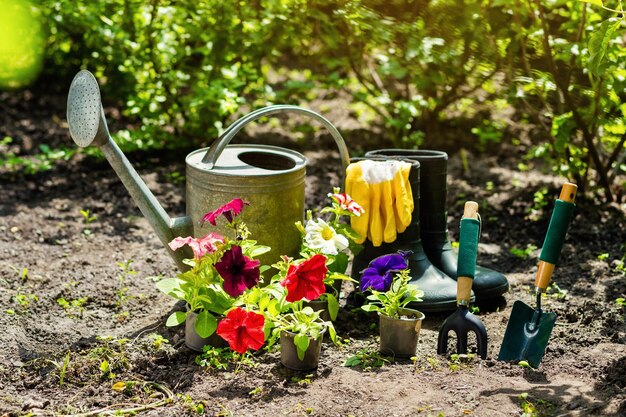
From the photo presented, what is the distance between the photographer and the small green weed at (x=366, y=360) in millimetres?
2730

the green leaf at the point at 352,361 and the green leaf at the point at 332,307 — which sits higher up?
the green leaf at the point at 332,307

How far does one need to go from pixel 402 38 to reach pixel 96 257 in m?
2.12

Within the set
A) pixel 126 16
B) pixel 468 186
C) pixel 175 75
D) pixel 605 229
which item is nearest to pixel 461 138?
pixel 468 186

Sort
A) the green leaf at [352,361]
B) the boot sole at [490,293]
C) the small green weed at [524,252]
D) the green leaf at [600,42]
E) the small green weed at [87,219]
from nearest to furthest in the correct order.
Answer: the green leaf at [600,42]
the green leaf at [352,361]
the boot sole at [490,293]
the small green weed at [524,252]
the small green weed at [87,219]

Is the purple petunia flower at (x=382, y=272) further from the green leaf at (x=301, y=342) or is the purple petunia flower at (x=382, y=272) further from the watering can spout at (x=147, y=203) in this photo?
the watering can spout at (x=147, y=203)

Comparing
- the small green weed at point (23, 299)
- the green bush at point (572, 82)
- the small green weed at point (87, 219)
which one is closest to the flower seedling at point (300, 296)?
the small green weed at point (23, 299)

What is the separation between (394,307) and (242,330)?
1.85 ft

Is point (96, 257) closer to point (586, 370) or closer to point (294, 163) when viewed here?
point (294, 163)

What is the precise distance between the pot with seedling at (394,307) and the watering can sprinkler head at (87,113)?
107 centimetres

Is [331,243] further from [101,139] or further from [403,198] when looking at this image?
[101,139]

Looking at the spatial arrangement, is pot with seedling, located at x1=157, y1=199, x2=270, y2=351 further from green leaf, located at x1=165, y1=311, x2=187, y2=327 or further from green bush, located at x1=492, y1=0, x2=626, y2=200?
green bush, located at x1=492, y1=0, x2=626, y2=200

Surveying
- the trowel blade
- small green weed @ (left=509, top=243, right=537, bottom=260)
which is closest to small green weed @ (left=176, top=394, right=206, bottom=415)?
the trowel blade

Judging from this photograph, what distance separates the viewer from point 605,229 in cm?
399

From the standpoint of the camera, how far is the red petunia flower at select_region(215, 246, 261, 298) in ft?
8.49
